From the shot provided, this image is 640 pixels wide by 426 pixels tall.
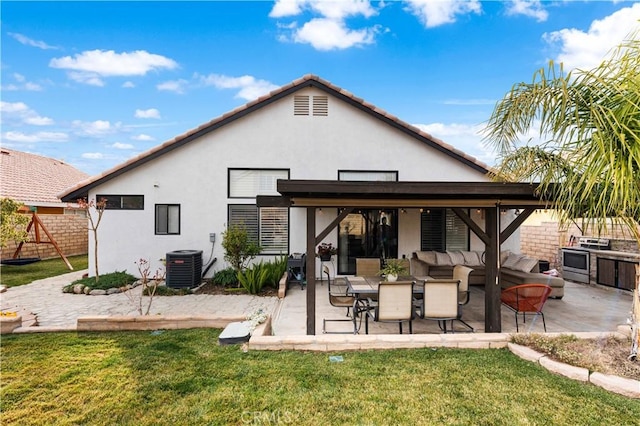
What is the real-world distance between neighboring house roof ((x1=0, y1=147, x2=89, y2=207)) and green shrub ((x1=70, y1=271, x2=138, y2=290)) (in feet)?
18.1

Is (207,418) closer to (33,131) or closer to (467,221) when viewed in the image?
(467,221)

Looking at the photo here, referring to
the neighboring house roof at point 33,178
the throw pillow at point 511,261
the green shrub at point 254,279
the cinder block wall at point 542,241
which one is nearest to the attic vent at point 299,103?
the green shrub at point 254,279

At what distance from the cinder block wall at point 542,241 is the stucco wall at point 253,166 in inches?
165

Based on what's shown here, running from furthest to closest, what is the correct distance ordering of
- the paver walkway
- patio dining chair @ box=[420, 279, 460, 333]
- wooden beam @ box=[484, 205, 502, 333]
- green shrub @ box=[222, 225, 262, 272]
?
green shrub @ box=[222, 225, 262, 272] < the paver walkway < wooden beam @ box=[484, 205, 502, 333] < patio dining chair @ box=[420, 279, 460, 333]

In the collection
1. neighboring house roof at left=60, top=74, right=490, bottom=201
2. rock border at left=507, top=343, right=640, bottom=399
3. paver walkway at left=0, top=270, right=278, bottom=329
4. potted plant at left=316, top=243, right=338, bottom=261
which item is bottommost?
paver walkway at left=0, top=270, right=278, bottom=329

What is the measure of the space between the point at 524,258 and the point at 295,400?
25.8 ft

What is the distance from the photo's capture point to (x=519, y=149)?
4.93 metres

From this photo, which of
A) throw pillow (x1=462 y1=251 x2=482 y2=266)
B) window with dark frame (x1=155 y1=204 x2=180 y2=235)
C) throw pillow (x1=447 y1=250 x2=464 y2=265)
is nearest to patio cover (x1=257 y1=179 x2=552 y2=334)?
throw pillow (x1=447 y1=250 x2=464 y2=265)

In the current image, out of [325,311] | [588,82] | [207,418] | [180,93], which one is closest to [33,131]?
[180,93]

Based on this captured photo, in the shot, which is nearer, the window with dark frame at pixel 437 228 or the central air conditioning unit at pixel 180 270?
the central air conditioning unit at pixel 180 270

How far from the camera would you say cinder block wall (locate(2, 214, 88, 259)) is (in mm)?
13531

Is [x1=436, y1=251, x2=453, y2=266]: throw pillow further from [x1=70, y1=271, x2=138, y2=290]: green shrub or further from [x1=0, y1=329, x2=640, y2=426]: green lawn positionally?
[x1=70, y1=271, x2=138, y2=290]: green shrub

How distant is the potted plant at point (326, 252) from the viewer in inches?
372

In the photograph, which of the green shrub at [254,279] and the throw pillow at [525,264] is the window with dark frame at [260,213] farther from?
the throw pillow at [525,264]
